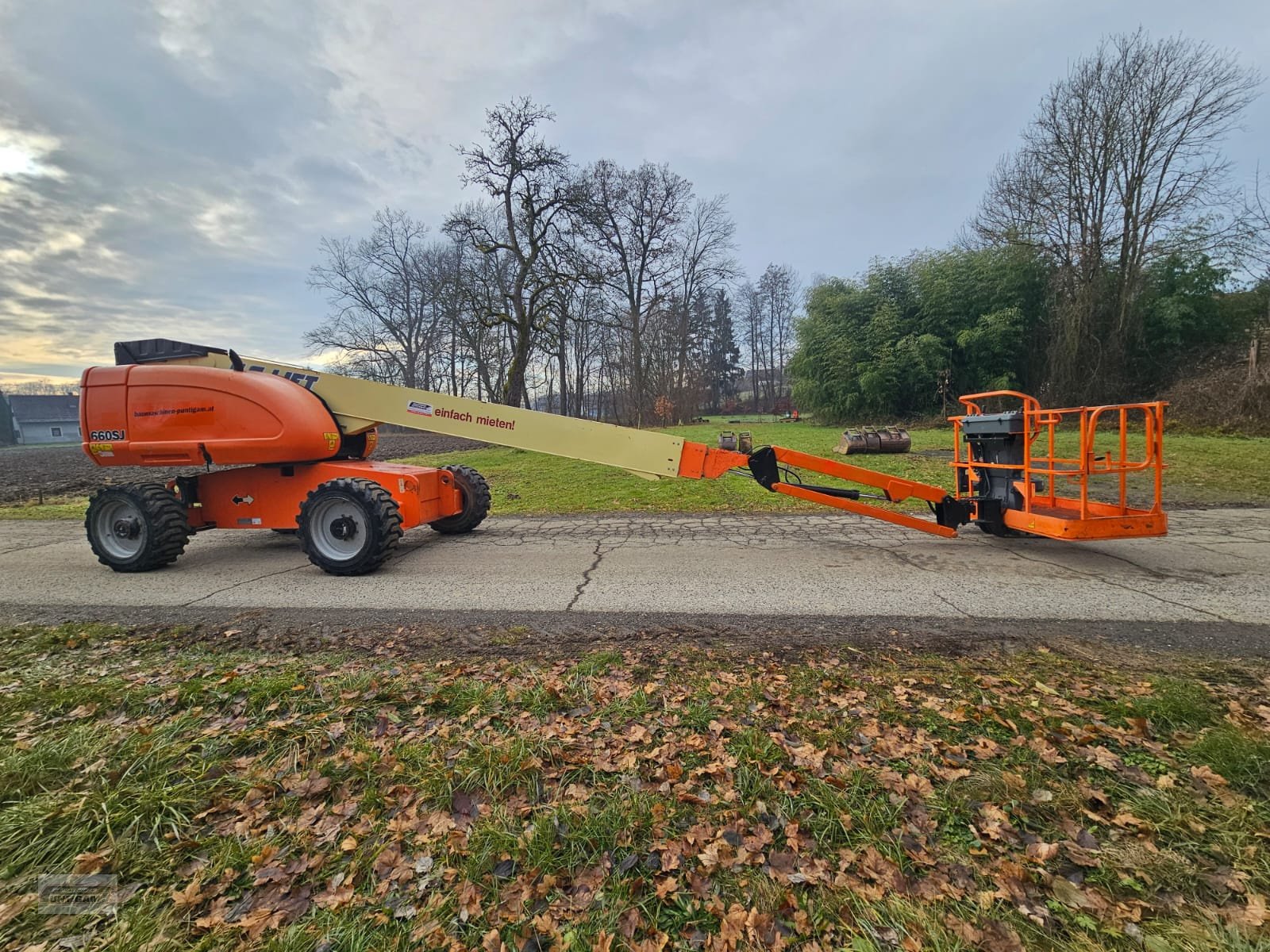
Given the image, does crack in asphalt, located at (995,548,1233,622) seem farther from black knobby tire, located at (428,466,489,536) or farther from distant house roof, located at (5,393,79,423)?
distant house roof, located at (5,393,79,423)

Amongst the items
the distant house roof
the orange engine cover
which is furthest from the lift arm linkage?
the distant house roof

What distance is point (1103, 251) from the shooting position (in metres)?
22.1

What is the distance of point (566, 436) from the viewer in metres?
6.44

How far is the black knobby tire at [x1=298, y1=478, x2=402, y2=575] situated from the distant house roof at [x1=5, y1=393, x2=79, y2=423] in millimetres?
88668

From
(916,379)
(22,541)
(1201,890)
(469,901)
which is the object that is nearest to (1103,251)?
Result: (916,379)

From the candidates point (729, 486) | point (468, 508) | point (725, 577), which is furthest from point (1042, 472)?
point (468, 508)

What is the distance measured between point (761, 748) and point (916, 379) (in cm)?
2731

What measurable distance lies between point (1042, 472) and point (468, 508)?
7195mm

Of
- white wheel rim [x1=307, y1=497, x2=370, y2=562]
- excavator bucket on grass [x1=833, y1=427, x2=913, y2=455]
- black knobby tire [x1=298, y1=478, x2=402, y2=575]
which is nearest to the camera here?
black knobby tire [x1=298, y1=478, x2=402, y2=575]

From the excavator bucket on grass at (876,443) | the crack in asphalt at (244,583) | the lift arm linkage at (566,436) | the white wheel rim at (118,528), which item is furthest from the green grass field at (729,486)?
the white wheel rim at (118,528)

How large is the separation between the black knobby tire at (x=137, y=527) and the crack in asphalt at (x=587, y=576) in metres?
4.92

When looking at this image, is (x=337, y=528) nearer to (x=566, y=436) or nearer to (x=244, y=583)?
(x=244, y=583)

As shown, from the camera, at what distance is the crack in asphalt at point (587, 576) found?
15.9ft

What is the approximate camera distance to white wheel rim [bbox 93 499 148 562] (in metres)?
6.26
